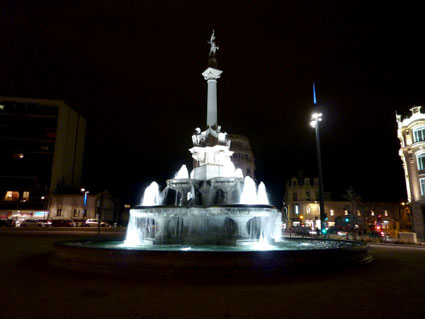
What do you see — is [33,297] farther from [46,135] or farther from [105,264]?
[46,135]

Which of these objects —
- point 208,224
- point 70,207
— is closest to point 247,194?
point 208,224

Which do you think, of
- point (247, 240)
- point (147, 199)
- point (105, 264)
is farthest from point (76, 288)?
point (147, 199)

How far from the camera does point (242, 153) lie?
7538 centimetres

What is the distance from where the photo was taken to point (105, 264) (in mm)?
10227

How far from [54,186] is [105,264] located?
246ft

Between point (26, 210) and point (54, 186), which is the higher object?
point (54, 186)

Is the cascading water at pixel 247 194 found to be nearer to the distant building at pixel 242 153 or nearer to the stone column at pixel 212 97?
the stone column at pixel 212 97

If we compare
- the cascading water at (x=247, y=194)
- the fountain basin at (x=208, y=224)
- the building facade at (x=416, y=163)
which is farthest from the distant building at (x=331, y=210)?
the fountain basin at (x=208, y=224)

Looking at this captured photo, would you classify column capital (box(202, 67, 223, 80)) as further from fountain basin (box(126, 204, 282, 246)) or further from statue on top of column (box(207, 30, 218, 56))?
fountain basin (box(126, 204, 282, 246))

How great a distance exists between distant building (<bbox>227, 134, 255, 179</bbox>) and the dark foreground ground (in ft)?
207

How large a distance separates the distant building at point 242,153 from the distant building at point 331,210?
34.4ft

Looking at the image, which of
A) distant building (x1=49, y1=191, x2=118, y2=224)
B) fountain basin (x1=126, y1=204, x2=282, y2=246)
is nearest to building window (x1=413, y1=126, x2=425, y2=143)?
fountain basin (x1=126, y1=204, x2=282, y2=246)

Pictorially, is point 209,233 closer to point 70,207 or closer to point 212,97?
point 212,97

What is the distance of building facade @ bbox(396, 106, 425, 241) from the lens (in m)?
38.0
